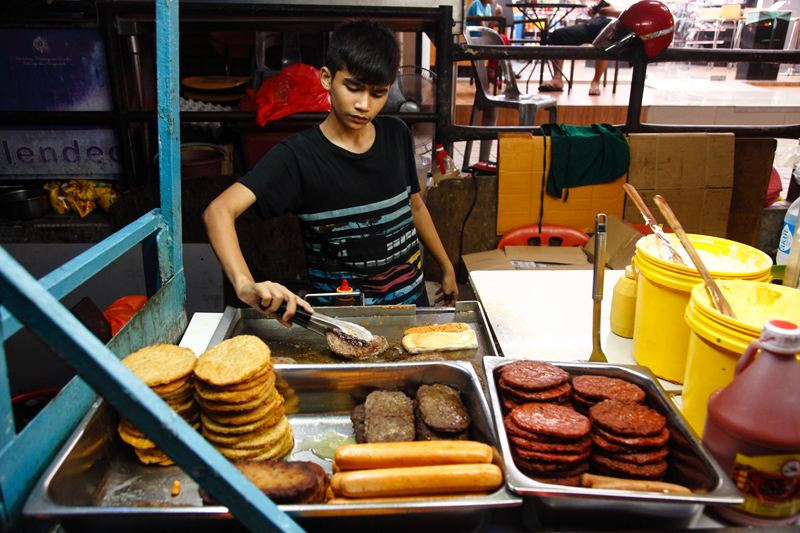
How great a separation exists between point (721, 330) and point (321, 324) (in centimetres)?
112

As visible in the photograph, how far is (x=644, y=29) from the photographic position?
3.88m

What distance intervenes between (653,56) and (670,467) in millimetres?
3767

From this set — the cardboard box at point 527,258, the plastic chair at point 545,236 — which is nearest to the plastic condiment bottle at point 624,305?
the cardboard box at point 527,258

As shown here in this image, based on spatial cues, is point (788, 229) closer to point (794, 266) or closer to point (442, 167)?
point (794, 266)

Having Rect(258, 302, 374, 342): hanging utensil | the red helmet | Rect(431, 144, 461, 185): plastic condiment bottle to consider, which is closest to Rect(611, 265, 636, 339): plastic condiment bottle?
Rect(258, 302, 374, 342): hanging utensil

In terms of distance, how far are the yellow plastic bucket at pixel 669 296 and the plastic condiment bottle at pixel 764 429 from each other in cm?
48

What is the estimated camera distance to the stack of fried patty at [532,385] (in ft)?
4.30

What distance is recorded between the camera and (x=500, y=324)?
199 centimetres

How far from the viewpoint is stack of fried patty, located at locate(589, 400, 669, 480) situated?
45.0 inches

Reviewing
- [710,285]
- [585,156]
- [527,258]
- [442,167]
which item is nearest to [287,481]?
[710,285]

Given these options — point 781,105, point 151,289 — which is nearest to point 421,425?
point 151,289

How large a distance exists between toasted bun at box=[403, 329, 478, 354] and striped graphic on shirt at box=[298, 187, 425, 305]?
652 millimetres

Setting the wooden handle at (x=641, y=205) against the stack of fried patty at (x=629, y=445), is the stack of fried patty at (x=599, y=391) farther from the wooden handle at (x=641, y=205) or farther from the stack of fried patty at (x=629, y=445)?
the wooden handle at (x=641, y=205)

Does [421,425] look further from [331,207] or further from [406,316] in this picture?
[331,207]
